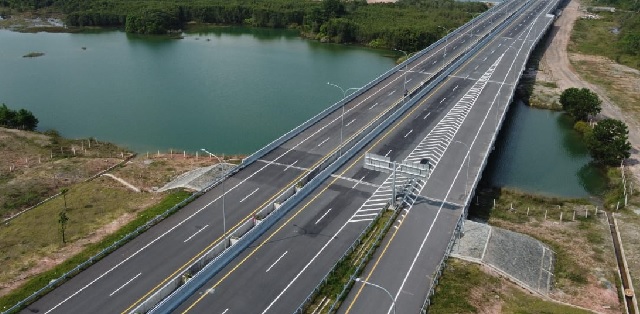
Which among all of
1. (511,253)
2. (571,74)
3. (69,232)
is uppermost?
(571,74)

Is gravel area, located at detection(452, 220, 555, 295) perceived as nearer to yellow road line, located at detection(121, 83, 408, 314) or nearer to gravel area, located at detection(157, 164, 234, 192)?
yellow road line, located at detection(121, 83, 408, 314)

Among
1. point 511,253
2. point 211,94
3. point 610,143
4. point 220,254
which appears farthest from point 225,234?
point 211,94

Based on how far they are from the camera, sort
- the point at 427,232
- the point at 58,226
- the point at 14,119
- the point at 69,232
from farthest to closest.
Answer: the point at 14,119, the point at 58,226, the point at 69,232, the point at 427,232

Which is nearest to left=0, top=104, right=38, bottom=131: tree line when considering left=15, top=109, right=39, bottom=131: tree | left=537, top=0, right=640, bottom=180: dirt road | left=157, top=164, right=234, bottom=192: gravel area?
left=15, top=109, right=39, bottom=131: tree

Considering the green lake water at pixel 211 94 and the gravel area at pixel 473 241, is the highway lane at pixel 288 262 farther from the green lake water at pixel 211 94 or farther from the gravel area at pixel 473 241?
the green lake water at pixel 211 94

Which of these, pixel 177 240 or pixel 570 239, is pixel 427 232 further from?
pixel 177 240

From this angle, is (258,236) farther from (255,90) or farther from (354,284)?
(255,90)

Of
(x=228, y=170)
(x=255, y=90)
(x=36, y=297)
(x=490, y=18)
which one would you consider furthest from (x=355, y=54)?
(x=36, y=297)

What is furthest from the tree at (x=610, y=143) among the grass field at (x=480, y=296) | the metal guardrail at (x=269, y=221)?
the grass field at (x=480, y=296)
